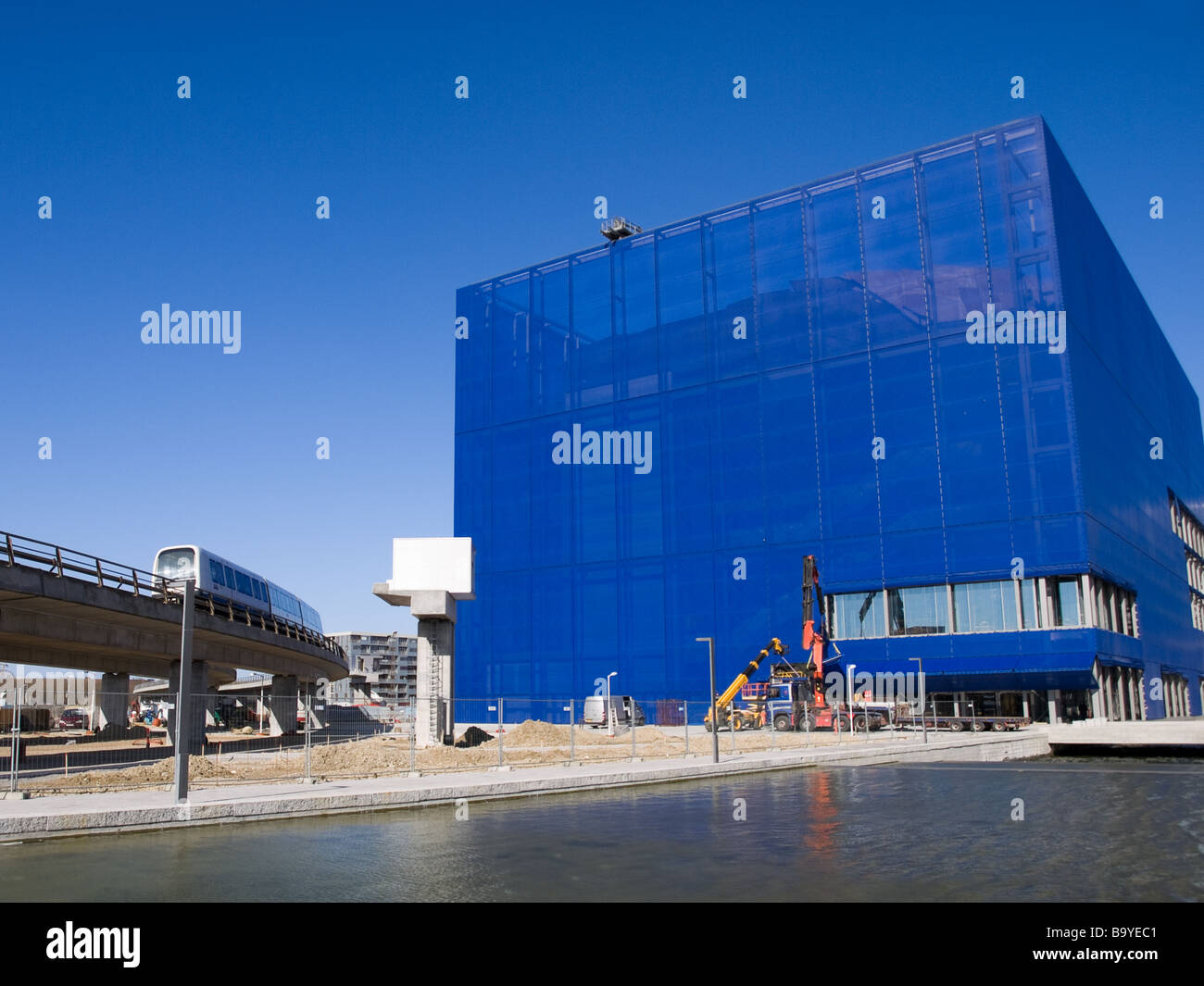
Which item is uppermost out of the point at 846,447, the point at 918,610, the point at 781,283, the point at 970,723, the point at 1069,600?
the point at 781,283

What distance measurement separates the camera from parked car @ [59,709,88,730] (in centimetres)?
9478

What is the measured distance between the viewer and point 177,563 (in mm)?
48000

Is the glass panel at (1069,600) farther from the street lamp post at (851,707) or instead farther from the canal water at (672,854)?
the canal water at (672,854)

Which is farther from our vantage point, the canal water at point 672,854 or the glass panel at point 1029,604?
the glass panel at point 1029,604

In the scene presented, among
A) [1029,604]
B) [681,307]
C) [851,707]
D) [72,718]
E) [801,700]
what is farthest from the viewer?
[72,718]

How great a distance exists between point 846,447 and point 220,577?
38.5 m

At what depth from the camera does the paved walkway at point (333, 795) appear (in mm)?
16750

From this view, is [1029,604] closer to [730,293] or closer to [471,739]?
[730,293]

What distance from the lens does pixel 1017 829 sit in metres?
16.4

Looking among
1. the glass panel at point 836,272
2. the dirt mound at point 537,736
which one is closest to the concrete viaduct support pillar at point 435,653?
the dirt mound at point 537,736

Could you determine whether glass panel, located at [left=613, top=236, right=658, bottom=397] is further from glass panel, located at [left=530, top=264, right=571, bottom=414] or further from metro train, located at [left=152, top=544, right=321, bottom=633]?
metro train, located at [left=152, top=544, right=321, bottom=633]

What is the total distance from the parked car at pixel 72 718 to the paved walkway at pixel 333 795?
78874 mm

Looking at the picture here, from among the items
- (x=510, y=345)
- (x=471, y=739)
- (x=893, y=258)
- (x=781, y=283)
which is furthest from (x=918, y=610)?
(x=510, y=345)
